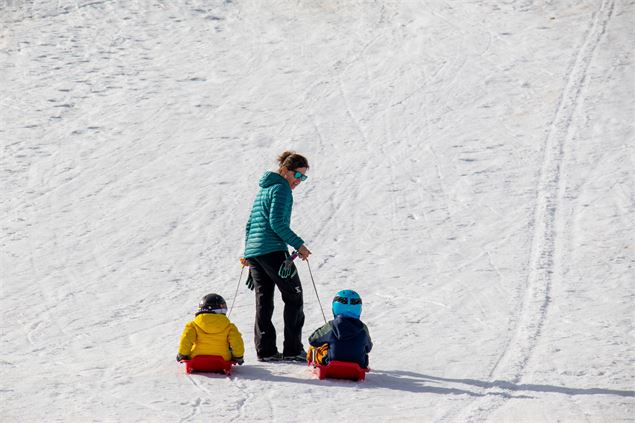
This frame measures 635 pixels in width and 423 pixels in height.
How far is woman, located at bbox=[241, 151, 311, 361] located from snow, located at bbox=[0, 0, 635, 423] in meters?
0.24

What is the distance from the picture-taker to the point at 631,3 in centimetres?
1941

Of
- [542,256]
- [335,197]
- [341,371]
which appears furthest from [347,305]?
[335,197]

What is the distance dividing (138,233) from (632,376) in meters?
6.55

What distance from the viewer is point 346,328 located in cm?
721

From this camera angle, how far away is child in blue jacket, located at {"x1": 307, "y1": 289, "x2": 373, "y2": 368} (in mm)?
7176

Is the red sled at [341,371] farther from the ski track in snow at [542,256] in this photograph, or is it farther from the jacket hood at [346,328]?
the ski track in snow at [542,256]

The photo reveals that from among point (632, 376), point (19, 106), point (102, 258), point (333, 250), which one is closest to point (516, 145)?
point (333, 250)

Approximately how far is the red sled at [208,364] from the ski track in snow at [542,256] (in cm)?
178

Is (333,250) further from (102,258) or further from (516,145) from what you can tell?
(516,145)

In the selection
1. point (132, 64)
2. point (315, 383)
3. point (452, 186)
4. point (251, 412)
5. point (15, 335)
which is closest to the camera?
point (251, 412)

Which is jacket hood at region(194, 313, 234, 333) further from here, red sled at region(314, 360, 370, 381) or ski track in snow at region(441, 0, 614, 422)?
ski track in snow at region(441, 0, 614, 422)

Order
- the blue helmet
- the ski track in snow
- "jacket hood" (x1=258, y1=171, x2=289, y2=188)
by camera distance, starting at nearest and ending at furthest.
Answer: the ski track in snow
the blue helmet
"jacket hood" (x1=258, y1=171, x2=289, y2=188)

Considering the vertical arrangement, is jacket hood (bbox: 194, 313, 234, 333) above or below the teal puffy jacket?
below

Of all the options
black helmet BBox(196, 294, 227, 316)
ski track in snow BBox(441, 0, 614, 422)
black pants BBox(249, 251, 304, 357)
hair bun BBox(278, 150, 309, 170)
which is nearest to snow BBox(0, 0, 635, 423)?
ski track in snow BBox(441, 0, 614, 422)
